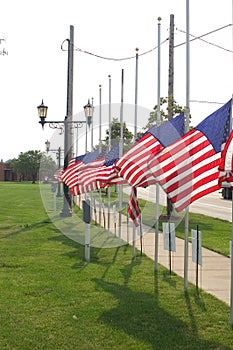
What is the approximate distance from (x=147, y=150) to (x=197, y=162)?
8.81 feet

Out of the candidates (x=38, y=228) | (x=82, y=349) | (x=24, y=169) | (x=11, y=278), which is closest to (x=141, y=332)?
(x=82, y=349)

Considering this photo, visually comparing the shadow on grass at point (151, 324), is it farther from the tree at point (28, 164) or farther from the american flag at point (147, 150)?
the tree at point (28, 164)

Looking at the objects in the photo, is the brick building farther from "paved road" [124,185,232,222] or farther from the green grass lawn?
the green grass lawn

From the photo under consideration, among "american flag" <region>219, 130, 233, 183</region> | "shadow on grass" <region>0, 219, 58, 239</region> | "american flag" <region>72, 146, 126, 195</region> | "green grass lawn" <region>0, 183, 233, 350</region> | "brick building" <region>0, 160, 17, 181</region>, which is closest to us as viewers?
"green grass lawn" <region>0, 183, 233, 350</region>

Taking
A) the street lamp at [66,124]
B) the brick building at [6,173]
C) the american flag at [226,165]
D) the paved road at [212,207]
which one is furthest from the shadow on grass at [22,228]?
the brick building at [6,173]

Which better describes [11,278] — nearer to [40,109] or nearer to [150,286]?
[150,286]

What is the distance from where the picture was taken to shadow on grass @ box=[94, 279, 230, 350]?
20.4ft

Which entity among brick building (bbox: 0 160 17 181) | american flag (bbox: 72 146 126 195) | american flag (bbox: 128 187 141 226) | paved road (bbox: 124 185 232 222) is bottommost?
paved road (bbox: 124 185 232 222)

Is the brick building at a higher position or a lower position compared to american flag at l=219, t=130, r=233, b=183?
higher

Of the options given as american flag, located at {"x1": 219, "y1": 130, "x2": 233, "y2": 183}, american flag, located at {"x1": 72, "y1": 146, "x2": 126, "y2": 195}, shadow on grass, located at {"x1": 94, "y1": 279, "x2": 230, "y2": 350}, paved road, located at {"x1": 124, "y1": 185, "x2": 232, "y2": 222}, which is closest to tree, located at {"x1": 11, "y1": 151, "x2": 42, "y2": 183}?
paved road, located at {"x1": 124, "y1": 185, "x2": 232, "y2": 222}

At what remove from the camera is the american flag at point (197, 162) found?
7.54 metres

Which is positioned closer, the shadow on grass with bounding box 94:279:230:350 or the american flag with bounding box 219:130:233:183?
the shadow on grass with bounding box 94:279:230:350

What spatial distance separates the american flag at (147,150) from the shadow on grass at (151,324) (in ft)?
9.28

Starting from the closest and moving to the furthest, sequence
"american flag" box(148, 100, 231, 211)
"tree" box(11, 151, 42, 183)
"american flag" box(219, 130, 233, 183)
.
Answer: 1. "american flag" box(219, 130, 233, 183)
2. "american flag" box(148, 100, 231, 211)
3. "tree" box(11, 151, 42, 183)
